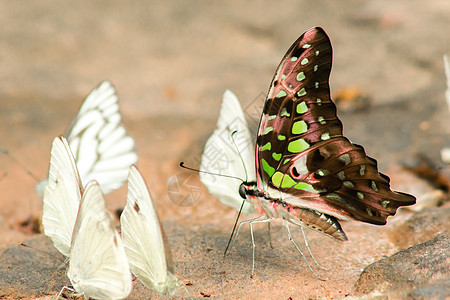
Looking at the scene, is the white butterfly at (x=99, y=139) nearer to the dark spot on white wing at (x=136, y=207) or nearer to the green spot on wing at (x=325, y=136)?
the dark spot on white wing at (x=136, y=207)

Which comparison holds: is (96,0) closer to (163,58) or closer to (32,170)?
(163,58)

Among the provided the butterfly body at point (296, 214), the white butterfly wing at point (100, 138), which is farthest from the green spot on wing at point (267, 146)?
the white butterfly wing at point (100, 138)

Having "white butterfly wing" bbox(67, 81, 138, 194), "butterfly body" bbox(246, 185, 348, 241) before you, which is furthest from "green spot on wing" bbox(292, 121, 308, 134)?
"white butterfly wing" bbox(67, 81, 138, 194)

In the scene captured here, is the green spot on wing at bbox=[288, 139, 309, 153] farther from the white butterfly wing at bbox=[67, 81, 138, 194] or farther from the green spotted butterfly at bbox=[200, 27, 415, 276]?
the white butterfly wing at bbox=[67, 81, 138, 194]

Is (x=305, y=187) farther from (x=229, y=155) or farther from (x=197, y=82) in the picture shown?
(x=197, y=82)

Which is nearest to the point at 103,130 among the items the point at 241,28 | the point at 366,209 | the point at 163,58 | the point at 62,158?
the point at 62,158

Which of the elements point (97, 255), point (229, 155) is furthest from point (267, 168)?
point (97, 255)
